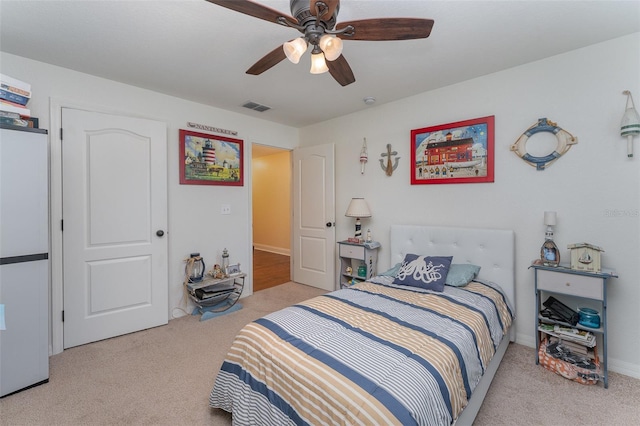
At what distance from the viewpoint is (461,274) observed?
96.5 inches

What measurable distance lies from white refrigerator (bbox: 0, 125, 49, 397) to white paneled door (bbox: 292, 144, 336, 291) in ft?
9.23

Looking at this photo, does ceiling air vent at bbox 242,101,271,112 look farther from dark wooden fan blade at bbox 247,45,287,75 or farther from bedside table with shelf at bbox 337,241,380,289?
bedside table with shelf at bbox 337,241,380,289

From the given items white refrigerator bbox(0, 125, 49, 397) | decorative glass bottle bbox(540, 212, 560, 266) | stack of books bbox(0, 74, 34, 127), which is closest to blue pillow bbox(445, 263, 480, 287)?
decorative glass bottle bbox(540, 212, 560, 266)

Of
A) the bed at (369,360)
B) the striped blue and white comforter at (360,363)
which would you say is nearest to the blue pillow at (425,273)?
the bed at (369,360)

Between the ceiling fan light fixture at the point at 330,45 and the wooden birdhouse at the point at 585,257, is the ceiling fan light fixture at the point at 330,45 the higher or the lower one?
the higher one

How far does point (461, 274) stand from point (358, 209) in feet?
4.49

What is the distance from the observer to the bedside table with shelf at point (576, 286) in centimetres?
190

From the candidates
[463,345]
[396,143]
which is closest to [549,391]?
[463,345]

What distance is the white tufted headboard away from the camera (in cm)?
248

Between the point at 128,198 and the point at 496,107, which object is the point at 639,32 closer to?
the point at 496,107

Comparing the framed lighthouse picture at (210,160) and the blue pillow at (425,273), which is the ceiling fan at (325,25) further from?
the framed lighthouse picture at (210,160)

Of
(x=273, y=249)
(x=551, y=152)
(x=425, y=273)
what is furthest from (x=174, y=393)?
(x=273, y=249)

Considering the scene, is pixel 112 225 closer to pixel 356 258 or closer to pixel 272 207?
pixel 356 258

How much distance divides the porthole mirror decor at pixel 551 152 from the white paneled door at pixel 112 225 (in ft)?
11.5
